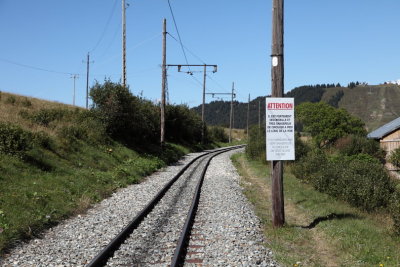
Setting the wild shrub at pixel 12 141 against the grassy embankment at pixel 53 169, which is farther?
the wild shrub at pixel 12 141

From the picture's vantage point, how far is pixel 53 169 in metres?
14.6

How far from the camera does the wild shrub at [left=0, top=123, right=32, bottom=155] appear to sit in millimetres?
13692

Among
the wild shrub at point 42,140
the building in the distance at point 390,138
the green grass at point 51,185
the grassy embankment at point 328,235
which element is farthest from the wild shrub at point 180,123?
the grassy embankment at point 328,235

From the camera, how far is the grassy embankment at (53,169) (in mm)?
9246

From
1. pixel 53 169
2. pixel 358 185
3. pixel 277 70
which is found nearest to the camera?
pixel 277 70

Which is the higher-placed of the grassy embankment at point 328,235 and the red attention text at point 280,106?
the red attention text at point 280,106

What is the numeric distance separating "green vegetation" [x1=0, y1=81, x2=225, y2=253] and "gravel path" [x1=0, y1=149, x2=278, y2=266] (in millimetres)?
609

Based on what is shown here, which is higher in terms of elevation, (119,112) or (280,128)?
(119,112)

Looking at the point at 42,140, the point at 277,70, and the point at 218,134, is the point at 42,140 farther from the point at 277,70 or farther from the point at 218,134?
the point at 218,134

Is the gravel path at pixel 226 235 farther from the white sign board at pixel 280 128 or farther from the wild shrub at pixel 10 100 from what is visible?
the wild shrub at pixel 10 100

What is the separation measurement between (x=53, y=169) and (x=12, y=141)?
1688 millimetres

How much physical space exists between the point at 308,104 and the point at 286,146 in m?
39.8

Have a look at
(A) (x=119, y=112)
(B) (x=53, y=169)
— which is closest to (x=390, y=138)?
(A) (x=119, y=112)

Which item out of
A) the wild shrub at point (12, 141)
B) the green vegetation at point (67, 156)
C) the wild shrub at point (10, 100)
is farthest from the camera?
the wild shrub at point (10, 100)
